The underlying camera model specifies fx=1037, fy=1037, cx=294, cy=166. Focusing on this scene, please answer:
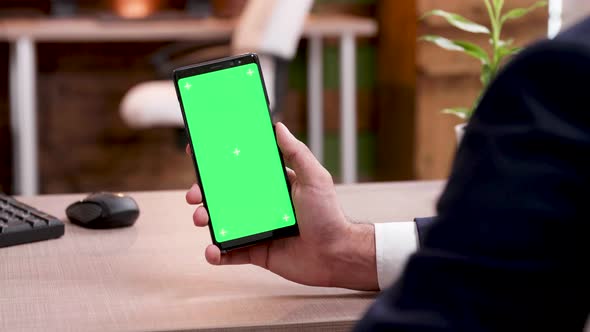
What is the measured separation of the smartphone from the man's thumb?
0.05 ft

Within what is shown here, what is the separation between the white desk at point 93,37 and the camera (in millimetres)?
3506

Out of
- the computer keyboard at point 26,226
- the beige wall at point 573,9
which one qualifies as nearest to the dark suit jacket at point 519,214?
the computer keyboard at point 26,226

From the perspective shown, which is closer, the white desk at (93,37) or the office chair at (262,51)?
the office chair at (262,51)

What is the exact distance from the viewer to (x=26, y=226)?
1.15m

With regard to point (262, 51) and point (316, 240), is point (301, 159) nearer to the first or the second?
point (316, 240)

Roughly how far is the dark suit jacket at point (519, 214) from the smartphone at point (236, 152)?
20.1 inches

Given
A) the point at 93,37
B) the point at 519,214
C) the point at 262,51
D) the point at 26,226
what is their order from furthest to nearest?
the point at 93,37, the point at 262,51, the point at 26,226, the point at 519,214

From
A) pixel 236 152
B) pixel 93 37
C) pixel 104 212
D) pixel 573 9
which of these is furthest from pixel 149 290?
pixel 93 37

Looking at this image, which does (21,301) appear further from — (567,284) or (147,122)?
(147,122)

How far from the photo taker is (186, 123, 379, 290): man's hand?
3.12 feet

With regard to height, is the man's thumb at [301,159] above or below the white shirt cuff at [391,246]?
above

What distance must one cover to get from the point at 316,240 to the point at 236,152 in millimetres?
111

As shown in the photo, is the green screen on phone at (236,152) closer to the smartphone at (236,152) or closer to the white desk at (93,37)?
the smartphone at (236,152)

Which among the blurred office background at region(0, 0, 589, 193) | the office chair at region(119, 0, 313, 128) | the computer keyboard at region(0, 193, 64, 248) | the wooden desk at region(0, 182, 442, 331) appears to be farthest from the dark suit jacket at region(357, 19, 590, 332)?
the blurred office background at region(0, 0, 589, 193)
